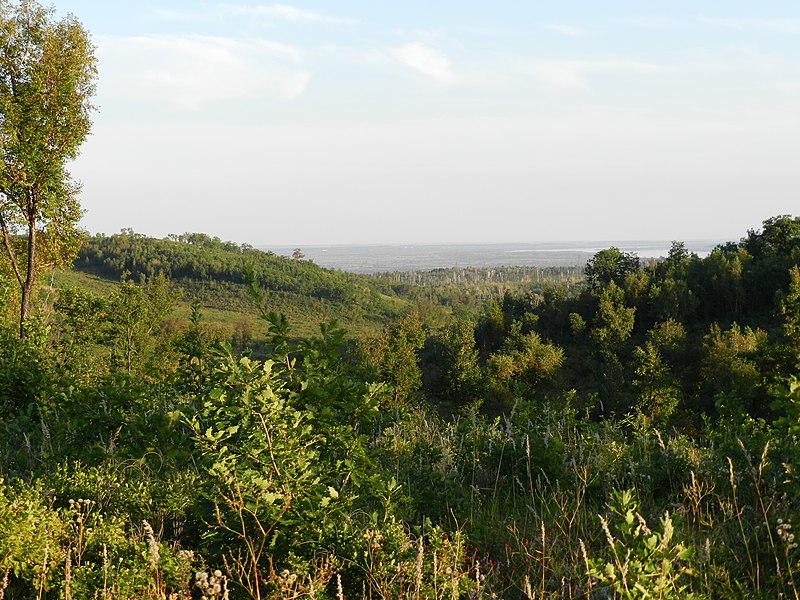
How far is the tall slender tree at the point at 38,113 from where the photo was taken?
647 inches

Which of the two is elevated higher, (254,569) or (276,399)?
(276,399)

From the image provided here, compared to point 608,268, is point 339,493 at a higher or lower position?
lower

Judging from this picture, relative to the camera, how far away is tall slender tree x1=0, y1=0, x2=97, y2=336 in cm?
1644

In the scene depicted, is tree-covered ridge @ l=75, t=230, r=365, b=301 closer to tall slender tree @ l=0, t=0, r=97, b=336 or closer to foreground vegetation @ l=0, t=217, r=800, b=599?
tall slender tree @ l=0, t=0, r=97, b=336

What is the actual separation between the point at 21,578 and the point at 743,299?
252 feet

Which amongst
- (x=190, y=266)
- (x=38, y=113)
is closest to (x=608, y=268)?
(x=38, y=113)

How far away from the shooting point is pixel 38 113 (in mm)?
16797

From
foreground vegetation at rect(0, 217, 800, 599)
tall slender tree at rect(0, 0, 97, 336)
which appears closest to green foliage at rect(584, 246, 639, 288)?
tall slender tree at rect(0, 0, 97, 336)

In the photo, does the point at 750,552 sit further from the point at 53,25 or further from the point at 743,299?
the point at 743,299

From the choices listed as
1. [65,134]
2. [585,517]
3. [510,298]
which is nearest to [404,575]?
[585,517]

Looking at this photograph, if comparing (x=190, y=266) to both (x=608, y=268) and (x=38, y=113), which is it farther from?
(x=38, y=113)

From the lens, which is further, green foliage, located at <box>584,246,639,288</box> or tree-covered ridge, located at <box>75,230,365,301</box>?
tree-covered ridge, located at <box>75,230,365,301</box>

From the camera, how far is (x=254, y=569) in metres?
3.89

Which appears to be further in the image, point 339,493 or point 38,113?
point 38,113
